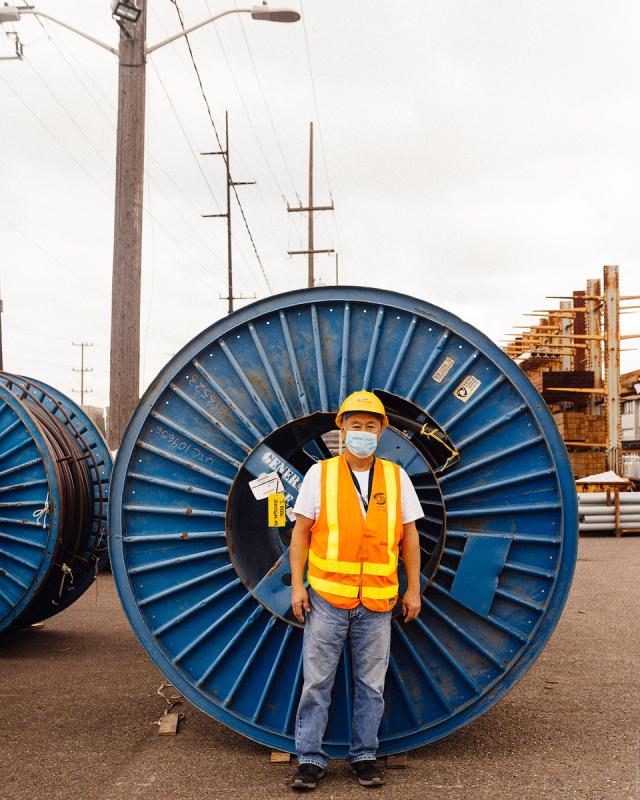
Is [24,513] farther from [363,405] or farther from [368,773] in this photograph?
[368,773]

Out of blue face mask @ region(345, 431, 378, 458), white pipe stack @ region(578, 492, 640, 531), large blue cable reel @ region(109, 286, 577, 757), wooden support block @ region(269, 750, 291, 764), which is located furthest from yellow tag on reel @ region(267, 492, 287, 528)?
white pipe stack @ region(578, 492, 640, 531)

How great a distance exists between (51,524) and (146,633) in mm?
2469

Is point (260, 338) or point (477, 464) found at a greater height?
point (260, 338)

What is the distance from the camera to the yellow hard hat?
4531mm

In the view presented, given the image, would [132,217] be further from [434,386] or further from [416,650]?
[416,650]

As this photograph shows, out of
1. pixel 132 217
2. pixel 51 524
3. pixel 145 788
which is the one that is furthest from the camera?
pixel 132 217

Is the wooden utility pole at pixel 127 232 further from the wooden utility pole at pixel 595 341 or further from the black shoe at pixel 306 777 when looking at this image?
the wooden utility pole at pixel 595 341

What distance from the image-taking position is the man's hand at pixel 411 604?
14.8ft

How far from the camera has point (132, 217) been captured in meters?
10.5

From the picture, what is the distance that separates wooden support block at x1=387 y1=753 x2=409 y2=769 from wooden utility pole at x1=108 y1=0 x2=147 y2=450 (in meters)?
6.38

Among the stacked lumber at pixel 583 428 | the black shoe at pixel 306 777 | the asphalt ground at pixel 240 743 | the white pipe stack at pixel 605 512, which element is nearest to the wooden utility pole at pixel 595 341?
the stacked lumber at pixel 583 428

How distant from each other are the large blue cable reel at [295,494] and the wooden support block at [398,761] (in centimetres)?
7

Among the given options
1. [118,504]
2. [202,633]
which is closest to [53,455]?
[118,504]

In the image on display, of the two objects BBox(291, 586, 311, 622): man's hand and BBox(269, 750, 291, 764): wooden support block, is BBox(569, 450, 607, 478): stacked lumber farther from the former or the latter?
BBox(291, 586, 311, 622): man's hand
